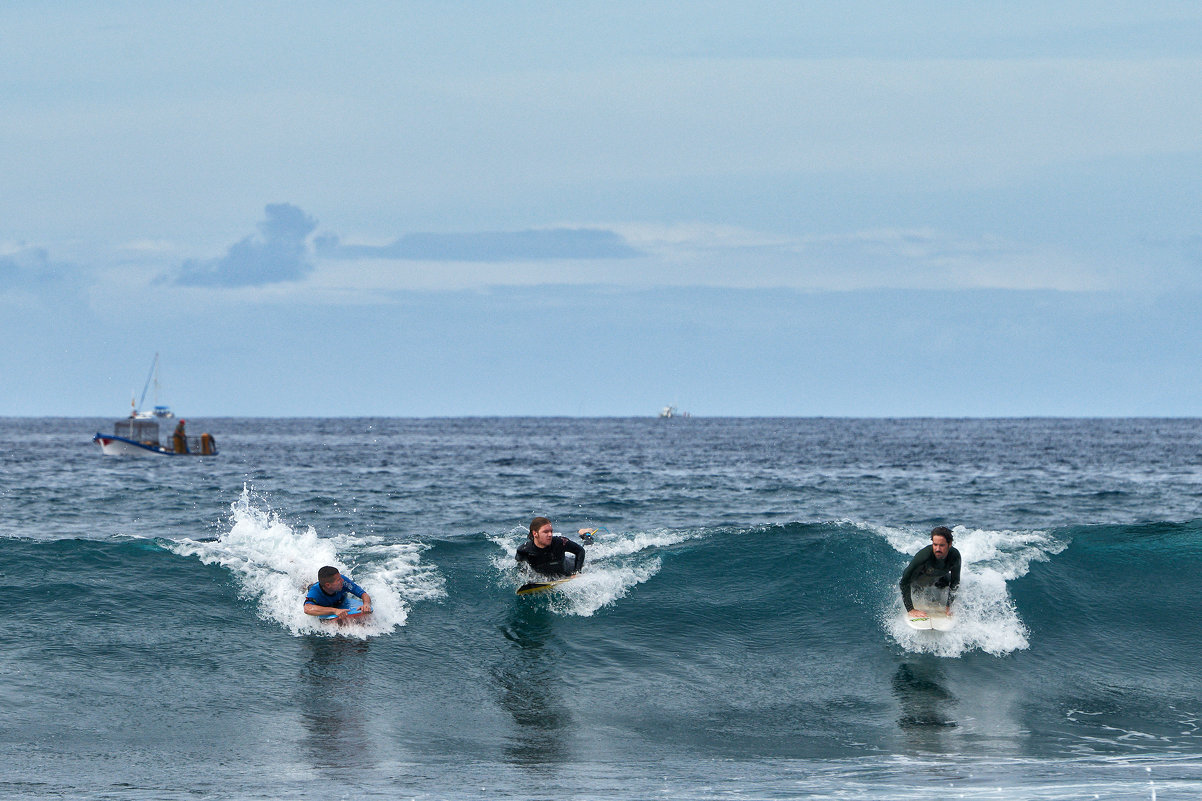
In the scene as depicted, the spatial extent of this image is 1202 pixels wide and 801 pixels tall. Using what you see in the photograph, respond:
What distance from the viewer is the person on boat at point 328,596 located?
1639cm

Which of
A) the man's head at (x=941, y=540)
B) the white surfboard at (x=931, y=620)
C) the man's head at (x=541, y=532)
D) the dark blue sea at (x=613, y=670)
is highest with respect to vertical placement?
the man's head at (x=941, y=540)

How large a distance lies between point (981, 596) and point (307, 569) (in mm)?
11375

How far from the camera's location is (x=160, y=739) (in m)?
12.3

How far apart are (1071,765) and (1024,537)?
441 inches

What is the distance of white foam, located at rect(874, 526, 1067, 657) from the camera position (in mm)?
16391

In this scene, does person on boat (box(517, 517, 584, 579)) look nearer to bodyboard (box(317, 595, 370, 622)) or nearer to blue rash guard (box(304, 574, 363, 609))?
bodyboard (box(317, 595, 370, 622))

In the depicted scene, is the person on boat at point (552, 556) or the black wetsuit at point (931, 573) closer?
the black wetsuit at point (931, 573)

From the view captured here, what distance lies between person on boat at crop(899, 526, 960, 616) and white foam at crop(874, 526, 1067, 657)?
390 millimetres

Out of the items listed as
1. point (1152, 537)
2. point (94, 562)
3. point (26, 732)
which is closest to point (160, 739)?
point (26, 732)

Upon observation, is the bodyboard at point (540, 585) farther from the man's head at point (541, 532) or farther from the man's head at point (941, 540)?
the man's head at point (941, 540)

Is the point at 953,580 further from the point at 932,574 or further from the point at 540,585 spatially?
the point at 540,585

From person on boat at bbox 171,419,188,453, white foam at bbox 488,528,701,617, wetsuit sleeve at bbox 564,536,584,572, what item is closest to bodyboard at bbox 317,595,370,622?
white foam at bbox 488,528,701,617

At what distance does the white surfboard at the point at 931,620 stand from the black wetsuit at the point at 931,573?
8.5 inches

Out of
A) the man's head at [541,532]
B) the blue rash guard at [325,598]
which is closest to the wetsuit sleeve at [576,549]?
the man's head at [541,532]
